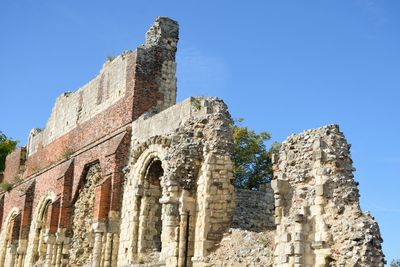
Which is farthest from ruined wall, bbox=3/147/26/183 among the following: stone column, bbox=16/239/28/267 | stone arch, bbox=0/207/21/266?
stone column, bbox=16/239/28/267

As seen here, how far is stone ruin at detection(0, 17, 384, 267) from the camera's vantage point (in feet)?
37.1

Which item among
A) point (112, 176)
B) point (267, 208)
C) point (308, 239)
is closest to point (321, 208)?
point (308, 239)

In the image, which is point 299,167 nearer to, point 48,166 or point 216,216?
point 216,216

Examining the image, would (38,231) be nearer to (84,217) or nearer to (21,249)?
(21,249)

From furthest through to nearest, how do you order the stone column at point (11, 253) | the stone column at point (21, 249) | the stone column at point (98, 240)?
1. the stone column at point (11, 253)
2. the stone column at point (21, 249)
3. the stone column at point (98, 240)

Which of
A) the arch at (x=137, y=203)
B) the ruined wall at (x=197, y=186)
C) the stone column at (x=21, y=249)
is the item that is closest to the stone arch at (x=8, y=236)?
the stone column at (x=21, y=249)

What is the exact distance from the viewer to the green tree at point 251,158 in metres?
25.9

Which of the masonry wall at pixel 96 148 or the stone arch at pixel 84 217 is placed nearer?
the masonry wall at pixel 96 148

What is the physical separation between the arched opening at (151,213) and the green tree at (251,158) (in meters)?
7.64

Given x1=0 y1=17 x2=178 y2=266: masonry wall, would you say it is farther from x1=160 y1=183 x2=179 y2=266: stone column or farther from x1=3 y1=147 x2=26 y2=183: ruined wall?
x1=160 y1=183 x2=179 y2=266: stone column

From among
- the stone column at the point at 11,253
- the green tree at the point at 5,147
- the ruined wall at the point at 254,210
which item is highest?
the green tree at the point at 5,147

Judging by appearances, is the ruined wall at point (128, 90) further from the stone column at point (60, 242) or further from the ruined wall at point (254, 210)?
the ruined wall at point (254, 210)

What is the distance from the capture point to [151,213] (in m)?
17.7

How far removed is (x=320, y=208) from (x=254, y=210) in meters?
5.73
